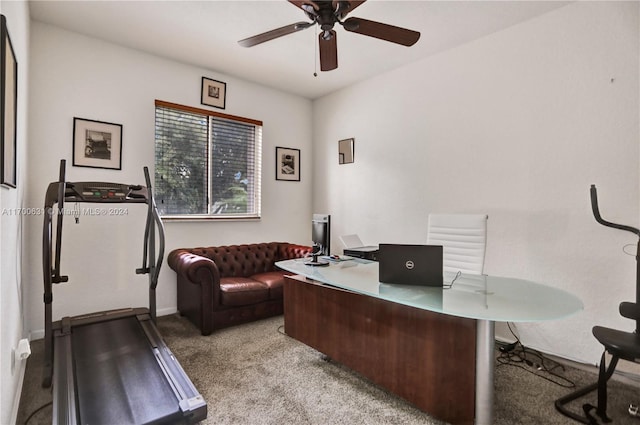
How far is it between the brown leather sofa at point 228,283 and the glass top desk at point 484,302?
5.03ft

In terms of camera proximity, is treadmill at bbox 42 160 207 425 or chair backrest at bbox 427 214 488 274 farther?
chair backrest at bbox 427 214 488 274

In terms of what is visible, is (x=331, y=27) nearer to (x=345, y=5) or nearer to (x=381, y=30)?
(x=345, y=5)

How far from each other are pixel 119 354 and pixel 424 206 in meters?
3.18

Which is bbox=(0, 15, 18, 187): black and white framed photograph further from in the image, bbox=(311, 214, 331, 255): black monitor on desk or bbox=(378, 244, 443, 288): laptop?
Result: bbox=(378, 244, 443, 288): laptop

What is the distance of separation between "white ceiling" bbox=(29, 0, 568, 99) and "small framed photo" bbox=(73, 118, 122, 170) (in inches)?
36.0

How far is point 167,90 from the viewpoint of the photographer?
3754 millimetres

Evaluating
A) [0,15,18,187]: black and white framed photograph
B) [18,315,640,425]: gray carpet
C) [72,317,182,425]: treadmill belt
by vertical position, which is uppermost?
[0,15,18,187]: black and white framed photograph

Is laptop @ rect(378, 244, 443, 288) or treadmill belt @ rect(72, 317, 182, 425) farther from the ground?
laptop @ rect(378, 244, 443, 288)

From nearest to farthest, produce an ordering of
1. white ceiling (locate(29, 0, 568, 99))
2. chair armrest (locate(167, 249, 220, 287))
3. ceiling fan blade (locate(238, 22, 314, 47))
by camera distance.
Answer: ceiling fan blade (locate(238, 22, 314, 47)) < white ceiling (locate(29, 0, 568, 99)) < chair armrest (locate(167, 249, 220, 287))

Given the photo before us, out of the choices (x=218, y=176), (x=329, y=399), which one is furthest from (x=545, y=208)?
(x=218, y=176)

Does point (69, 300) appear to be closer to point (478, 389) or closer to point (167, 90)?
point (167, 90)

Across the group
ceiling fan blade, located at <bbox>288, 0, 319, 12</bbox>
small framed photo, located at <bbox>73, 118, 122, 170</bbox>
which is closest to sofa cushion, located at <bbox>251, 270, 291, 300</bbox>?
small framed photo, located at <bbox>73, 118, 122, 170</bbox>

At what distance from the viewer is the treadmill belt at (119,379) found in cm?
173

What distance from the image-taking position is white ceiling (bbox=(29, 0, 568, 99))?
272 cm
